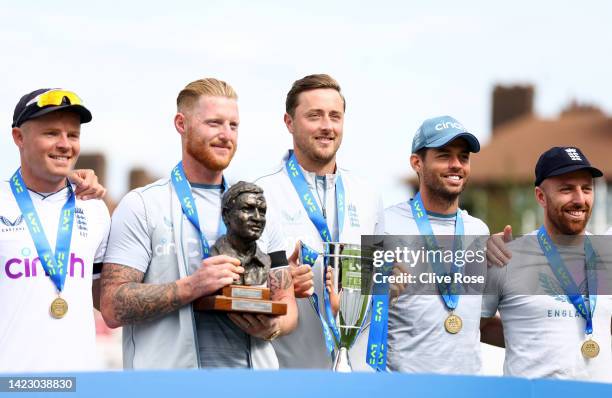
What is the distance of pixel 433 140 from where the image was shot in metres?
6.75

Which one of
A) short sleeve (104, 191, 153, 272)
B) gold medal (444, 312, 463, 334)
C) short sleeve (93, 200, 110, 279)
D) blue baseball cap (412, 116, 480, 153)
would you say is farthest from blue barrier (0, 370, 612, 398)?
blue baseball cap (412, 116, 480, 153)

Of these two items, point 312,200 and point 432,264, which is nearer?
point 312,200

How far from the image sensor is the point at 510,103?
5900 cm

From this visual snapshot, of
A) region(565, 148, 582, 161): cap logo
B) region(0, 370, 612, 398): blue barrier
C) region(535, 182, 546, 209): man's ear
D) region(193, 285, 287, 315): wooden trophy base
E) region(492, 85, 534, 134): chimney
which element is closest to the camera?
region(0, 370, 612, 398): blue barrier

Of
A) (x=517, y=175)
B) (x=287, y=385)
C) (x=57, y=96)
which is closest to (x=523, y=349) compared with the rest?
(x=287, y=385)

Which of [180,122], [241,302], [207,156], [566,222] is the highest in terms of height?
[180,122]

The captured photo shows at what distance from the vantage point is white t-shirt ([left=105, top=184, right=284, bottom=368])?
19.2 feet

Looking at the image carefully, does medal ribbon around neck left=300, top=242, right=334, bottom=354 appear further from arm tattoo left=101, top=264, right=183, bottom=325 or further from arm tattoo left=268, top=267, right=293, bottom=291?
arm tattoo left=101, top=264, right=183, bottom=325

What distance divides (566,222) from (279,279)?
5.87 ft

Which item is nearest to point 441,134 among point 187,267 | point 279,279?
point 279,279

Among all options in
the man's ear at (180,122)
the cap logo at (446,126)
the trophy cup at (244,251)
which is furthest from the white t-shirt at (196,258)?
the cap logo at (446,126)

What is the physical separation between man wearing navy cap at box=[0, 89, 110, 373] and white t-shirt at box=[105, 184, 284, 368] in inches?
7.1

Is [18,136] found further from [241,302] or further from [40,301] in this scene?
[241,302]

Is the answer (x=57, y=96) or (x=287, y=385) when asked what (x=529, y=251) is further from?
(x=57, y=96)
